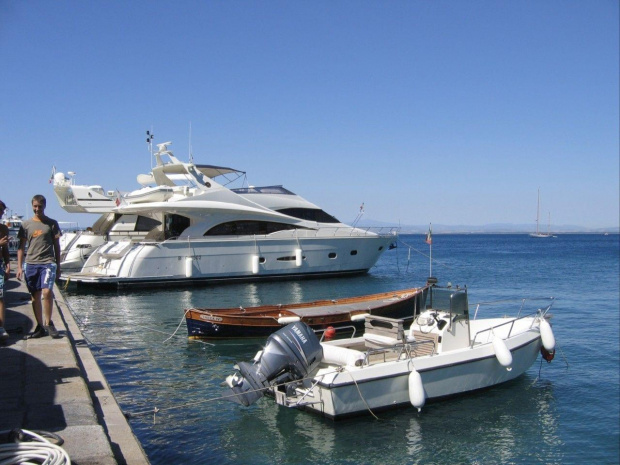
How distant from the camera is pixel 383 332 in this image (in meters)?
10.4

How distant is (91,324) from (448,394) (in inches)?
458

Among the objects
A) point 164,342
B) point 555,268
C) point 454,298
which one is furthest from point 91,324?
point 555,268

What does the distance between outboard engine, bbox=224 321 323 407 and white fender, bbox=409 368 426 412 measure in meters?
1.67

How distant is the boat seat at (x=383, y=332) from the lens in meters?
9.98

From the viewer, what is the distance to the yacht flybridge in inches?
1005

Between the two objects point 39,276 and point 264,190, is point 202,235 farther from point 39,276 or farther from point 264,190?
point 39,276

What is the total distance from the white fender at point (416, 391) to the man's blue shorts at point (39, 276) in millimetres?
5691

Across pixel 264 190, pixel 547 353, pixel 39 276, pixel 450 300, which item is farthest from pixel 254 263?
pixel 39 276

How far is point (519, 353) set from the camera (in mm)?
11336

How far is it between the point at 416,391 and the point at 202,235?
19.2m

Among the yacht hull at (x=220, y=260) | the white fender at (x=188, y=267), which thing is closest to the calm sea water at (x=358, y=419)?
the yacht hull at (x=220, y=260)

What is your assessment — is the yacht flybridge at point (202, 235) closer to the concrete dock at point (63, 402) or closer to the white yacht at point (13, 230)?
the white yacht at point (13, 230)

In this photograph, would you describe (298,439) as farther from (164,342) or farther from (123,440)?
(164,342)

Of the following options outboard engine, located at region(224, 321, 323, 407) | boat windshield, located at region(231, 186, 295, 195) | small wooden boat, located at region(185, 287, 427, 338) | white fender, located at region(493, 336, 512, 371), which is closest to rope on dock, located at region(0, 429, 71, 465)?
outboard engine, located at region(224, 321, 323, 407)
